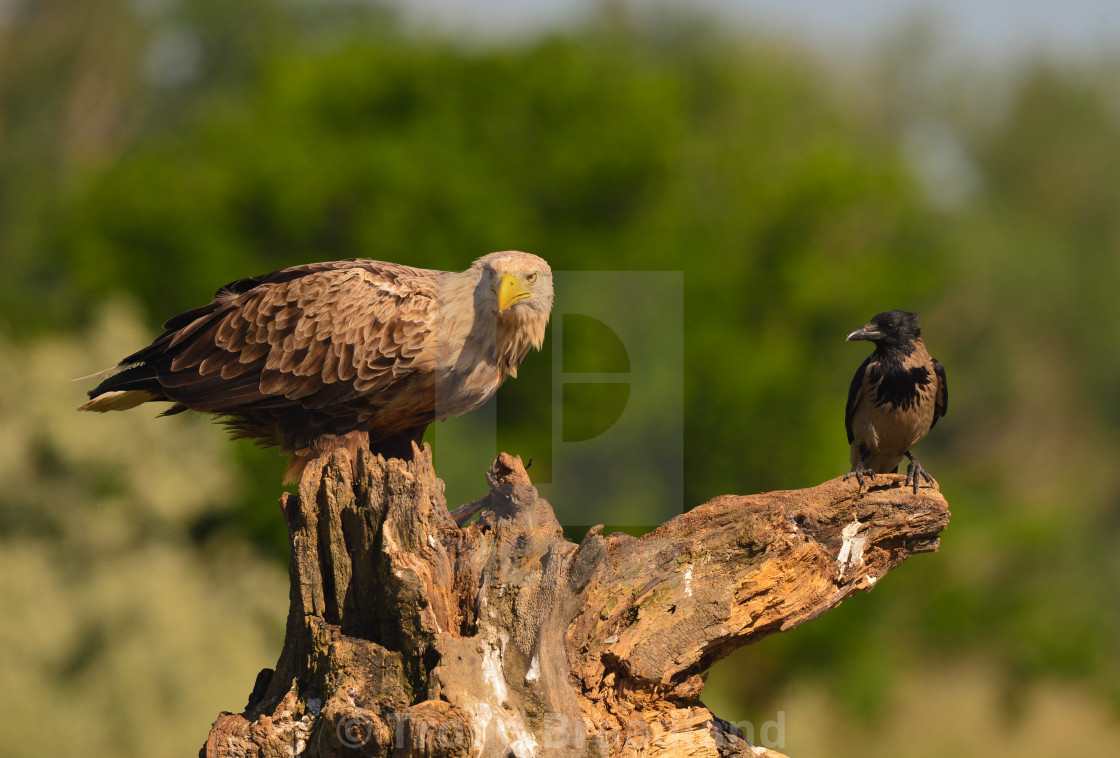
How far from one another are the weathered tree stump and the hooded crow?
1.95m

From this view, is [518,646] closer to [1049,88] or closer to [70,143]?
[70,143]

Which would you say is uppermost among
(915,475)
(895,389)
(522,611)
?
(895,389)

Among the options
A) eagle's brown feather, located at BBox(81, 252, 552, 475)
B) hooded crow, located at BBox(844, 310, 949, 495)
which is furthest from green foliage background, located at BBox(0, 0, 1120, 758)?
hooded crow, located at BBox(844, 310, 949, 495)

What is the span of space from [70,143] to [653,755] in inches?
1577

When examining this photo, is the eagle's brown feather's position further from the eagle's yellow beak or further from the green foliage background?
the green foliage background

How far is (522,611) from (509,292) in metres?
2.37

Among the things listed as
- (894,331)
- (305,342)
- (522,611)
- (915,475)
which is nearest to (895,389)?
(894,331)

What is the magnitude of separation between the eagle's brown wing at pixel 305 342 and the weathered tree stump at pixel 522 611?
1.43 meters

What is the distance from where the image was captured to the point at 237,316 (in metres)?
7.95

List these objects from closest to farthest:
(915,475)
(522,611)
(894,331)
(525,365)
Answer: (522,611)
(915,475)
(894,331)
(525,365)

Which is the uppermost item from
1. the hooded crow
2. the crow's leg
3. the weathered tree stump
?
the hooded crow

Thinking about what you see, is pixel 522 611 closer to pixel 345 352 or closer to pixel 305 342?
pixel 345 352

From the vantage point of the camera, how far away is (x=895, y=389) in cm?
811

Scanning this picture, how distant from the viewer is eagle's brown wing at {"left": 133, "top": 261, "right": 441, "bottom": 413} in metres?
7.49
